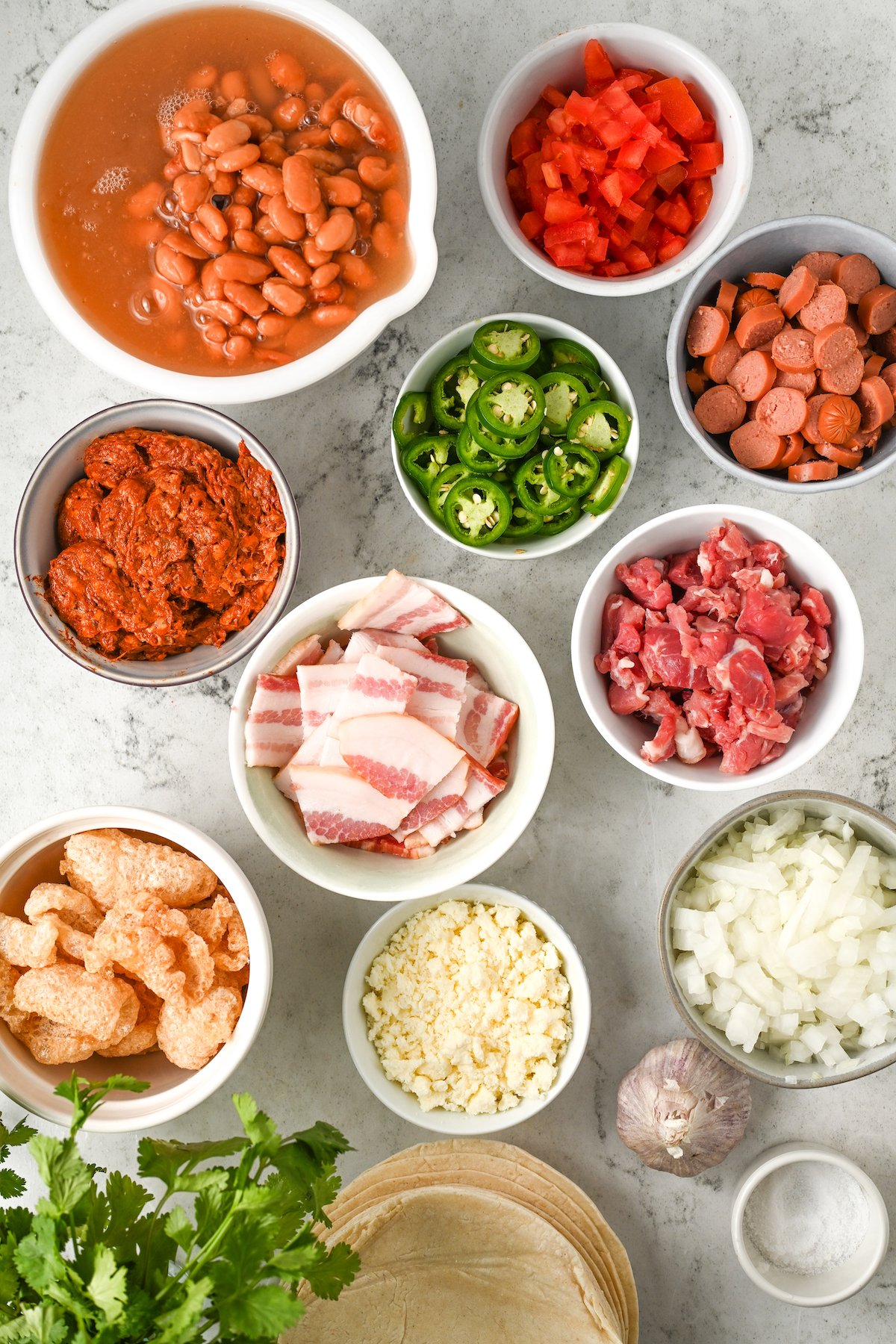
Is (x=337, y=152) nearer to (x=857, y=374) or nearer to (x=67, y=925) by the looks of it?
(x=857, y=374)

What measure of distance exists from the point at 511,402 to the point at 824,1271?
7.30 feet

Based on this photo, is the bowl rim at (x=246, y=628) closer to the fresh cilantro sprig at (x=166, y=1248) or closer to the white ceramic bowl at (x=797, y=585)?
the white ceramic bowl at (x=797, y=585)

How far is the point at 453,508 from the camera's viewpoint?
2490 mm

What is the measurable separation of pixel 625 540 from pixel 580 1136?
153 centimetres

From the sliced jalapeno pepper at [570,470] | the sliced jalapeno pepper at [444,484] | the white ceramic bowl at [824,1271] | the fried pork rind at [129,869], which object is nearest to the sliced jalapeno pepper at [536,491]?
the sliced jalapeno pepper at [570,470]

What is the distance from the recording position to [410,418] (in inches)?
101

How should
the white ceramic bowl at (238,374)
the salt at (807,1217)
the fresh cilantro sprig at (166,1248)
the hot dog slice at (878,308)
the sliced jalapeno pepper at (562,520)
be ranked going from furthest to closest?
1. the salt at (807,1217)
2. the sliced jalapeno pepper at (562,520)
3. the hot dog slice at (878,308)
4. the white ceramic bowl at (238,374)
5. the fresh cilantro sprig at (166,1248)

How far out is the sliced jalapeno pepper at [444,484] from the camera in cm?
249

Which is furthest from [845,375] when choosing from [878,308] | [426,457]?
[426,457]

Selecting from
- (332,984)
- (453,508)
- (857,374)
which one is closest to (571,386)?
(453,508)

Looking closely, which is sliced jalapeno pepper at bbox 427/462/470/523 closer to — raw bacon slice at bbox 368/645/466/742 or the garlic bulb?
raw bacon slice at bbox 368/645/466/742

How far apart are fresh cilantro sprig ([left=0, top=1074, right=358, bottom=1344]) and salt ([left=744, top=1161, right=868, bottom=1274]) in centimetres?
113

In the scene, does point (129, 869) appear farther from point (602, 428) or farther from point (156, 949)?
point (602, 428)

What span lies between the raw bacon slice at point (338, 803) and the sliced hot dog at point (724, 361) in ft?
4.04
